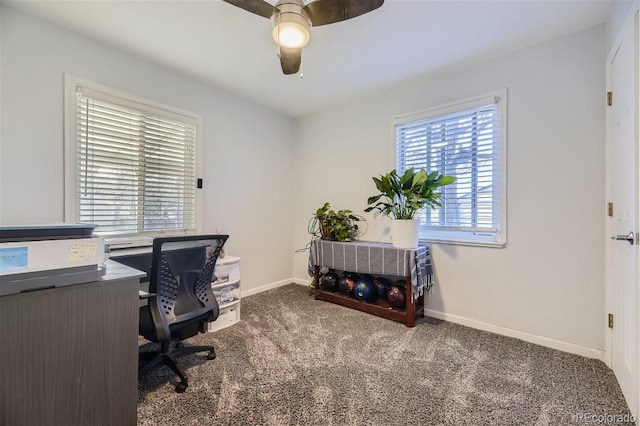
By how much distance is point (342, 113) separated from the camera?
3.74 m

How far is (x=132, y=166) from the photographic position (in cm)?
265

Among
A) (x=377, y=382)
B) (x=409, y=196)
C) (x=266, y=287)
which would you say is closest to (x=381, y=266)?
(x=409, y=196)

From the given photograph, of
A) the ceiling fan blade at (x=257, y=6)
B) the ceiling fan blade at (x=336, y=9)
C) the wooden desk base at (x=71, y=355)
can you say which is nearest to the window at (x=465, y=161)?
the ceiling fan blade at (x=336, y=9)

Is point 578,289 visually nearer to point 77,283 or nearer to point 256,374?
point 256,374

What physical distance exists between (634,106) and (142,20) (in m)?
3.25

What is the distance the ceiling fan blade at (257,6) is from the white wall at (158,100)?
170 cm

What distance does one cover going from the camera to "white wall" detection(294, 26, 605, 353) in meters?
2.18

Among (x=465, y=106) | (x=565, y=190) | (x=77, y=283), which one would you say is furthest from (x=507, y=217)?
(x=77, y=283)

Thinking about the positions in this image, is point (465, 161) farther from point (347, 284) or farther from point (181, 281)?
point (181, 281)

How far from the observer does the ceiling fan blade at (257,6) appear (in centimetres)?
151

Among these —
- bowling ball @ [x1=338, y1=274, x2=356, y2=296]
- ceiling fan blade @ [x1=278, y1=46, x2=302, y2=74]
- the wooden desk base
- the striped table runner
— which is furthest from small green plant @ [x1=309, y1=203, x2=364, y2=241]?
the wooden desk base

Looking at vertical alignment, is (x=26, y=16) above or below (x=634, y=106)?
above

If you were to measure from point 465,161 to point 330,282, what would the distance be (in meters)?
1.99

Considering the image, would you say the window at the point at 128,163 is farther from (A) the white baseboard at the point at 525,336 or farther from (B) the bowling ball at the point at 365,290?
(A) the white baseboard at the point at 525,336
